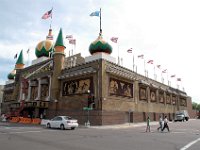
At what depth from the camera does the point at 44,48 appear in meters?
47.0

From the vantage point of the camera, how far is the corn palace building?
112 feet

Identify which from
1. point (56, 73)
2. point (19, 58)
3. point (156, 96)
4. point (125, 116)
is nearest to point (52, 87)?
point (56, 73)

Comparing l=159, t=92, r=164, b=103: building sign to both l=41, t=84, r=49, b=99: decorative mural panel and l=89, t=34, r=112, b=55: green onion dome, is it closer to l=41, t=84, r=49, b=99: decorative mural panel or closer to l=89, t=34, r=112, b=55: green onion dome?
l=89, t=34, r=112, b=55: green onion dome

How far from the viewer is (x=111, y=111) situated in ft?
112

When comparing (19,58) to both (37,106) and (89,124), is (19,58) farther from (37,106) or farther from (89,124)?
(89,124)

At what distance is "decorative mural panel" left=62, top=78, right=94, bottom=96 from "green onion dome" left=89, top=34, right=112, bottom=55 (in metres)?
6.15

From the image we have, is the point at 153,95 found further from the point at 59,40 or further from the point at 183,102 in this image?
the point at 183,102

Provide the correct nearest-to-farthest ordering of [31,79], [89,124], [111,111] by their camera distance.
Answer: [89,124]
[111,111]
[31,79]

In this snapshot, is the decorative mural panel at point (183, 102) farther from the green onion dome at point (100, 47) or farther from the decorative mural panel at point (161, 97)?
the green onion dome at point (100, 47)

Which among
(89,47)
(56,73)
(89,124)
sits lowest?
(89,124)

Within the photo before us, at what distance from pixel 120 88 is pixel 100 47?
797cm

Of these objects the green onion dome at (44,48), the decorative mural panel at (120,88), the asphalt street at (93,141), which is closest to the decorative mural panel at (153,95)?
the decorative mural panel at (120,88)

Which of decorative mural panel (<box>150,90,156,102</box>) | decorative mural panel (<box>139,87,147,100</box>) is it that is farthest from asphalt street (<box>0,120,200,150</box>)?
decorative mural panel (<box>150,90,156,102</box>)

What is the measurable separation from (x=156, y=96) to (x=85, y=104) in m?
23.2
